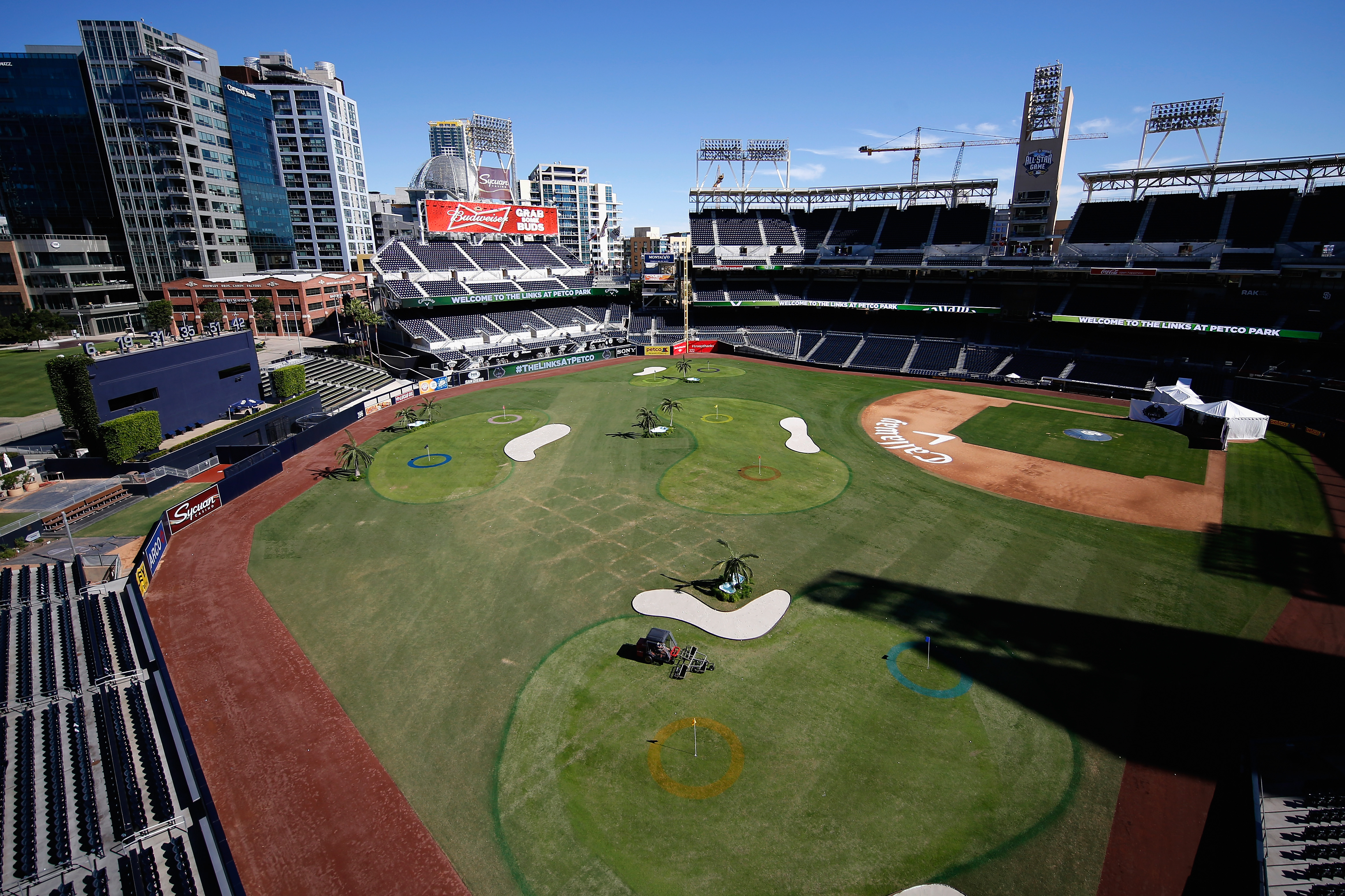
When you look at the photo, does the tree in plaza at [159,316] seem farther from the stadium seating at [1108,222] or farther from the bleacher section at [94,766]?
the stadium seating at [1108,222]

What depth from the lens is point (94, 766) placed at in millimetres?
14320

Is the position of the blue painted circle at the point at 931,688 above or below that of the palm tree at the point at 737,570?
below

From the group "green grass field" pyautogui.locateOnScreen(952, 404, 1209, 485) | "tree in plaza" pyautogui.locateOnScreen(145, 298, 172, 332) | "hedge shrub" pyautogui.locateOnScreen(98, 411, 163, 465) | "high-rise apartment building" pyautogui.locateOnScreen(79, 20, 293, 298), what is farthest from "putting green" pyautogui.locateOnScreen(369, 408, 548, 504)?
"high-rise apartment building" pyautogui.locateOnScreen(79, 20, 293, 298)

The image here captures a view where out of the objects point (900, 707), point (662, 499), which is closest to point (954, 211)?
point (662, 499)

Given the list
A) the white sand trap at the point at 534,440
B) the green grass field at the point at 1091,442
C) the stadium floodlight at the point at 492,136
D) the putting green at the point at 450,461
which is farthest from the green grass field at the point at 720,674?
the stadium floodlight at the point at 492,136

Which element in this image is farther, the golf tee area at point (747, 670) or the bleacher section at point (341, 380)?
the bleacher section at point (341, 380)

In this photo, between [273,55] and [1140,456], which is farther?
[273,55]

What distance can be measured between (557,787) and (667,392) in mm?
43361

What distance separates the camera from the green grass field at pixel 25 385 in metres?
42.4

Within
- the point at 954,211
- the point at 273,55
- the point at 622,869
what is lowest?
the point at 622,869

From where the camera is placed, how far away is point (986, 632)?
68.4 feet

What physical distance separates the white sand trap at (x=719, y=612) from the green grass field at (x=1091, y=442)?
2642 centimetres

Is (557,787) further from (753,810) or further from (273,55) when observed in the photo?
(273,55)

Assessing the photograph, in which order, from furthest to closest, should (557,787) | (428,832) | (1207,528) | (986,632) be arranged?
(1207,528) < (986,632) < (557,787) < (428,832)
